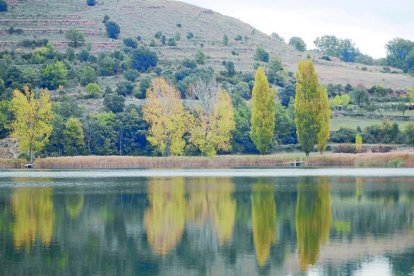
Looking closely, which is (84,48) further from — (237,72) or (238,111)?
(238,111)

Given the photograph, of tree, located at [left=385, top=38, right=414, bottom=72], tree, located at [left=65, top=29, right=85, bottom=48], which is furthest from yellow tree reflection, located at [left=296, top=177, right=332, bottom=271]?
tree, located at [left=385, top=38, right=414, bottom=72]

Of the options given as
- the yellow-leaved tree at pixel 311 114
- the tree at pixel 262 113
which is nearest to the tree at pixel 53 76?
the tree at pixel 262 113

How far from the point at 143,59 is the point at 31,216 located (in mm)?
88549

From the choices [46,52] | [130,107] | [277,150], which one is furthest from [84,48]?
[277,150]

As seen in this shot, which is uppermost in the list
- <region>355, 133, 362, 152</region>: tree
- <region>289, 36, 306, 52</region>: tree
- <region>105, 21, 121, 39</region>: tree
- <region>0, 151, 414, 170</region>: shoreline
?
<region>105, 21, 121, 39</region>: tree

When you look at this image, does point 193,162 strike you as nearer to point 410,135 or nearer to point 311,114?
point 311,114

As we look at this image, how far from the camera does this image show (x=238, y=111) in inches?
3612

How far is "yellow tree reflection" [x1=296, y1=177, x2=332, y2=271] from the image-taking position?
24.0 meters

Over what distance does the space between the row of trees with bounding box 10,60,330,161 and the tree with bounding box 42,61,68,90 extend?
22.0m

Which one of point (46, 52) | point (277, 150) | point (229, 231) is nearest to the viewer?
point (229, 231)

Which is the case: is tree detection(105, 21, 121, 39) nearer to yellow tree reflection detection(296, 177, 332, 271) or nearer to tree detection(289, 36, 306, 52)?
tree detection(289, 36, 306, 52)

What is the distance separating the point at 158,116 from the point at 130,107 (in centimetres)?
1224

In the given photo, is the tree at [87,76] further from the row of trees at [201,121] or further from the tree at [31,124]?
the tree at [31,124]

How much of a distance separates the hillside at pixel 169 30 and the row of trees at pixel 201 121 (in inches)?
1718
